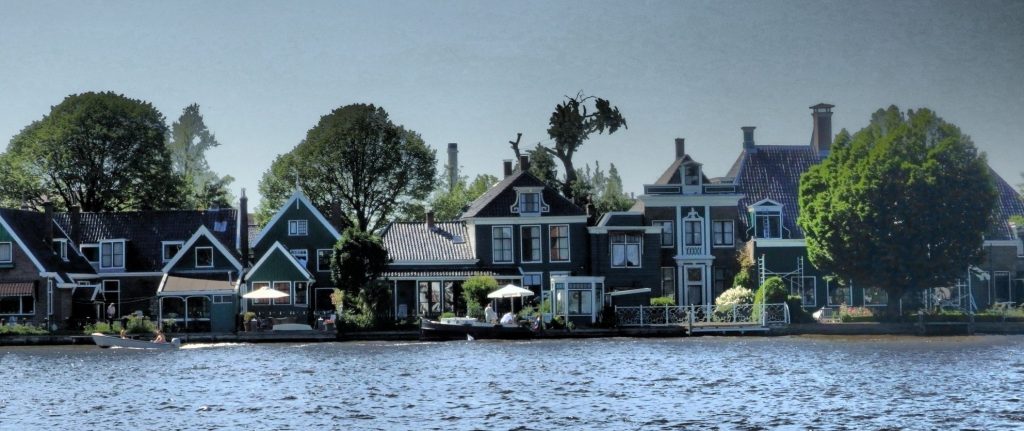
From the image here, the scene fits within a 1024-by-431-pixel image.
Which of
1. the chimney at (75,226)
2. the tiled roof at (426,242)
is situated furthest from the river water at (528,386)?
the chimney at (75,226)

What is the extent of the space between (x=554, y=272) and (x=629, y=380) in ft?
101

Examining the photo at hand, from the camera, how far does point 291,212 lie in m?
77.6

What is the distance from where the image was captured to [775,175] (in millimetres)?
82500

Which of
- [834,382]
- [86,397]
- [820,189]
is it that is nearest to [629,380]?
[834,382]

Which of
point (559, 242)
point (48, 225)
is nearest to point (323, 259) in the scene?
point (559, 242)

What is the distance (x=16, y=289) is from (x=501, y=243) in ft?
81.9

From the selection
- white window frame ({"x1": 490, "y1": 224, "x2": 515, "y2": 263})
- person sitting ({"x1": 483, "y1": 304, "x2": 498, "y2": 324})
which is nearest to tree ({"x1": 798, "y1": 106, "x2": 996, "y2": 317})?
white window frame ({"x1": 490, "y1": 224, "x2": 515, "y2": 263})

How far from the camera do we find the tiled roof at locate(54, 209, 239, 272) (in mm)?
77812

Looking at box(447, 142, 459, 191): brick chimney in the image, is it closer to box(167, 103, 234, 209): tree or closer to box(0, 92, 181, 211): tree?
box(167, 103, 234, 209): tree

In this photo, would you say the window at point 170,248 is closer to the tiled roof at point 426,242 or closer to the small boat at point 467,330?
the tiled roof at point 426,242

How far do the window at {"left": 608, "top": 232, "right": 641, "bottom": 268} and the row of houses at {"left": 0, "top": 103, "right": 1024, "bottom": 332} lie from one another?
5 cm

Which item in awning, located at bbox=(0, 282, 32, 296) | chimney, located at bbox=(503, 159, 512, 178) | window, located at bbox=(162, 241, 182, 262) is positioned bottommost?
awning, located at bbox=(0, 282, 32, 296)

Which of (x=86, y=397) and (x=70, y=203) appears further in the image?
(x=70, y=203)

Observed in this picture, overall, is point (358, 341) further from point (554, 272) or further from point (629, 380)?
point (629, 380)
